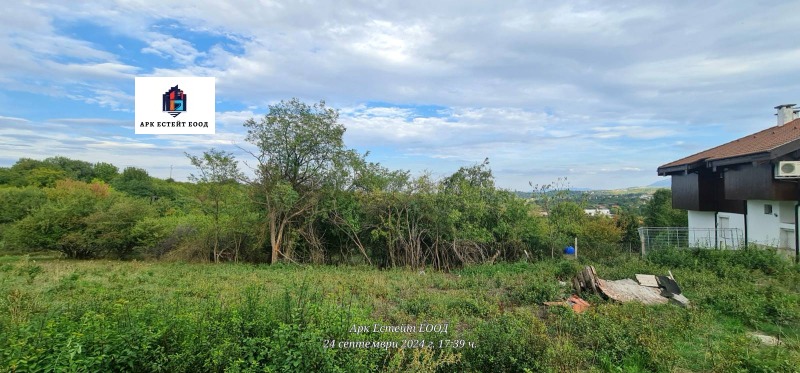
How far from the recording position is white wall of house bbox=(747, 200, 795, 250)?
1132 cm

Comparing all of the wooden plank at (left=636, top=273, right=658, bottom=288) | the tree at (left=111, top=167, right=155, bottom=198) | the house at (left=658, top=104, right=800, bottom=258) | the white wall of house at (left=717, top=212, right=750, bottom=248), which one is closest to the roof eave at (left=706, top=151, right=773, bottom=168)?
the house at (left=658, top=104, right=800, bottom=258)

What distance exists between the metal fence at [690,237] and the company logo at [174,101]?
16.0 meters

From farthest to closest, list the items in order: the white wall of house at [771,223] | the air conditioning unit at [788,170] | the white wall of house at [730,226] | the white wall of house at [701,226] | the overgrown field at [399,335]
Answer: the white wall of house at [701,226]
the white wall of house at [730,226]
the white wall of house at [771,223]
the air conditioning unit at [788,170]
the overgrown field at [399,335]

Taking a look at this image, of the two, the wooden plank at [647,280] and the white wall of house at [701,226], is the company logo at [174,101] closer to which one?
the wooden plank at [647,280]

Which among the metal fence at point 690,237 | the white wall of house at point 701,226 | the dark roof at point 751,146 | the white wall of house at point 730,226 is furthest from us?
the white wall of house at point 701,226

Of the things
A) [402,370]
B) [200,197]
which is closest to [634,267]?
[402,370]

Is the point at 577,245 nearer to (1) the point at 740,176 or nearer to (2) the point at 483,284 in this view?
(1) the point at 740,176

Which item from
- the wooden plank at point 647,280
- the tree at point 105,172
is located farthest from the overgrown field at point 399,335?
the tree at point 105,172

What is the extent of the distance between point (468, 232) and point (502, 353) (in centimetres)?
972

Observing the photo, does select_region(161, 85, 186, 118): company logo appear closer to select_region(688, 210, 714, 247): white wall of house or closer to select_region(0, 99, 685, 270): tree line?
select_region(0, 99, 685, 270): tree line

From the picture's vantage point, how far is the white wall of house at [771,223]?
11320 mm

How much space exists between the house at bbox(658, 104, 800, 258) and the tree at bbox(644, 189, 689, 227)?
1304 centimetres

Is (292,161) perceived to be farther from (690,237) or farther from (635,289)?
(690,237)

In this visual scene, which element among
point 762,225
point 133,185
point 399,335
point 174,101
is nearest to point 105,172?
point 133,185
